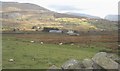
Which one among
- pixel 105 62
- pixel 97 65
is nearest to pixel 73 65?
pixel 97 65

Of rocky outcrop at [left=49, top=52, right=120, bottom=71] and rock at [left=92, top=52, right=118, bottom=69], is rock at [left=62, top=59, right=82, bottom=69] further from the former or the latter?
rock at [left=92, top=52, right=118, bottom=69]

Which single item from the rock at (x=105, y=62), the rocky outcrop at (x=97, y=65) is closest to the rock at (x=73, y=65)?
the rocky outcrop at (x=97, y=65)

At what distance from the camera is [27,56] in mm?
40438

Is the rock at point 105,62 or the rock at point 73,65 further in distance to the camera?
the rock at point 73,65

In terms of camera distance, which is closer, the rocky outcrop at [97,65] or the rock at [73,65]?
the rocky outcrop at [97,65]

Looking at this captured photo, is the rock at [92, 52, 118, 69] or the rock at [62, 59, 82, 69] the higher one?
the rock at [92, 52, 118, 69]

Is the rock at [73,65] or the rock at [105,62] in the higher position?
the rock at [105,62]

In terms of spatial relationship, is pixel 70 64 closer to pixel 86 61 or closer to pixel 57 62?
pixel 86 61

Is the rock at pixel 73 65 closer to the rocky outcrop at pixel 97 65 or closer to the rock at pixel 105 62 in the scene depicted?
the rocky outcrop at pixel 97 65

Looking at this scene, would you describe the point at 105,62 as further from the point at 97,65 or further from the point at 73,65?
the point at 73,65

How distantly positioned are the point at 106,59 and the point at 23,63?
531 inches

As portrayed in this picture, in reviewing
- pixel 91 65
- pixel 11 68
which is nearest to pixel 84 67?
pixel 91 65

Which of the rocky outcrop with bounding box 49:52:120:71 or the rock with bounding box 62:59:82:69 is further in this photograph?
the rock with bounding box 62:59:82:69

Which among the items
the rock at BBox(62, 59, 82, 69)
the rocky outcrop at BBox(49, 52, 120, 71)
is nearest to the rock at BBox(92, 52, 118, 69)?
the rocky outcrop at BBox(49, 52, 120, 71)
